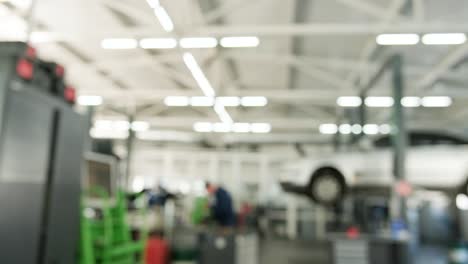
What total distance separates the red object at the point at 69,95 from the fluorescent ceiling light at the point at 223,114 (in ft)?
17.9

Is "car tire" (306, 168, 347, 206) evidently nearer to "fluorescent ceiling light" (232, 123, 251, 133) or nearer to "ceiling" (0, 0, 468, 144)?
"ceiling" (0, 0, 468, 144)

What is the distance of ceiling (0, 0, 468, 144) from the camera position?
15.7ft

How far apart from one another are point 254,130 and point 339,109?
8.48ft

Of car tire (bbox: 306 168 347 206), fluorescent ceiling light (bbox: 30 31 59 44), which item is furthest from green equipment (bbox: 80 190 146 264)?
car tire (bbox: 306 168 347 206)

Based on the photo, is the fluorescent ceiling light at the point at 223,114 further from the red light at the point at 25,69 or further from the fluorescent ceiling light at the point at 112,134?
the red light at the point at 25,69

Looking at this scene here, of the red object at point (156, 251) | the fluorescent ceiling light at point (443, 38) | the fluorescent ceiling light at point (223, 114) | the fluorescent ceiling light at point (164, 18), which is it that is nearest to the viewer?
the fluorescent ceiling light at point (164, 18)

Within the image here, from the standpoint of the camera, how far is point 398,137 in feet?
16.3

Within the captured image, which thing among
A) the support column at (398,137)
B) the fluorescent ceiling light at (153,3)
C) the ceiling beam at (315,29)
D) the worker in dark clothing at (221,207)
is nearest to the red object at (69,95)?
the fluorescent ceiling light at (153,3)

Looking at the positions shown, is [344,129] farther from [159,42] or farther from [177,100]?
[159,42]

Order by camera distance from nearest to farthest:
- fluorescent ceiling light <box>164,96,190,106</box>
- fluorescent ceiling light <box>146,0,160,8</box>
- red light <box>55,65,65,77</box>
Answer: red light <box>55,65,65,77</box> < fluorescent ceiling light <box>146,0,160,8</box> < fluorescent ceiling light <box>164,96,190,106</box>

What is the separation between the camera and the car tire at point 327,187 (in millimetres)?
5770

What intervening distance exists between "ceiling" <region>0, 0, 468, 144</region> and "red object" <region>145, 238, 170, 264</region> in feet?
10.6

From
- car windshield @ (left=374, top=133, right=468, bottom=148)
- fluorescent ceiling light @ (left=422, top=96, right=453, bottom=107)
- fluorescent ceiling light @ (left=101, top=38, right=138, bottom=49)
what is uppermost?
fluorescent ceiling light @ (left=101, top=38, right=138, bottom=49)

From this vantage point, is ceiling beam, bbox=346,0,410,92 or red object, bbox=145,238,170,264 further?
red object, bbox=145,238,170,264
